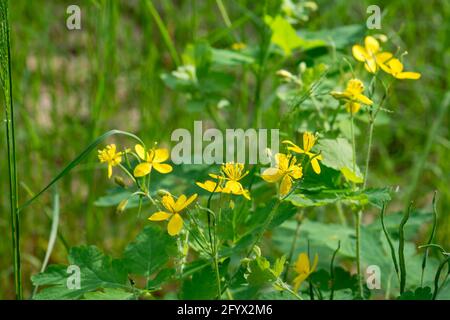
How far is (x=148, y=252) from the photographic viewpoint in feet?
4.92

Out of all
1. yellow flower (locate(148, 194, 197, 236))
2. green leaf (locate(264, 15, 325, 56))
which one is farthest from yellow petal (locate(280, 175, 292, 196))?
green leaf (locate(264, 15, 325, 56))

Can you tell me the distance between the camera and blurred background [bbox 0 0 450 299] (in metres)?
2.51

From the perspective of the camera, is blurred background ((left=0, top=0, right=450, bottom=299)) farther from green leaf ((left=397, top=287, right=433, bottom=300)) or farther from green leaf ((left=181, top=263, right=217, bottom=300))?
green leaf ((left=397, top=287, right=433, bottom=300))

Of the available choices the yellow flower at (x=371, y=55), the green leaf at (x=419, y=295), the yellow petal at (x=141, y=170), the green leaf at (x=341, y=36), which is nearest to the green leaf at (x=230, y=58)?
the green leaf at (x=341, y=36)

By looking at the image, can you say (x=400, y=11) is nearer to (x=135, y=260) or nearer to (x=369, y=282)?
(x=369, y=282)

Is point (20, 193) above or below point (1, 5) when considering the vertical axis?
below

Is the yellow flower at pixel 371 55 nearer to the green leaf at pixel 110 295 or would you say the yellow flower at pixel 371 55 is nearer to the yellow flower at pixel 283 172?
the yellow flower at pixel 283 172

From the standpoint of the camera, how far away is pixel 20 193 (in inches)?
106

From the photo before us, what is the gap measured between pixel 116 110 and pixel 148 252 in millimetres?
1451

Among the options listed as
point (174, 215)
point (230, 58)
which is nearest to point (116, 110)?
point (230, 58)

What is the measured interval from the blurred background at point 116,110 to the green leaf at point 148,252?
0.83 metres
